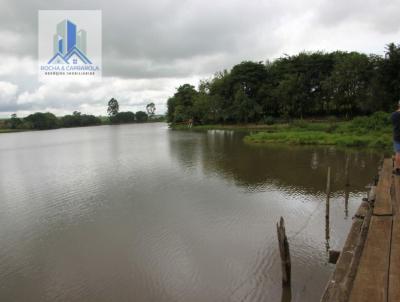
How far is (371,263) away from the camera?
559 centimetres

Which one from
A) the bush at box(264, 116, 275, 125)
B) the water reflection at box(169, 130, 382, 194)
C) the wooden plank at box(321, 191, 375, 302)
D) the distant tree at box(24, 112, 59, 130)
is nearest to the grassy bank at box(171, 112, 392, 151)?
the water reflection at box(169, 130, 382, 194)

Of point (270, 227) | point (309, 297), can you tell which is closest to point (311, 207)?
point (270, 227)

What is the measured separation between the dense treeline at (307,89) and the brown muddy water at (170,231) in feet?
74.3

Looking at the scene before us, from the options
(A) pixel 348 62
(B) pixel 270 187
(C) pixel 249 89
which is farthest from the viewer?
(C) pixel 249 89

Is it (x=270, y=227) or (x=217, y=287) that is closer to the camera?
(x=217, y=287)

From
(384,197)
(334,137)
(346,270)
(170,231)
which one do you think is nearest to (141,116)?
(334,137)

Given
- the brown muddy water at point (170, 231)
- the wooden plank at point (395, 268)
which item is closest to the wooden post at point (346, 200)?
the brown muddy water at point (170, 231)

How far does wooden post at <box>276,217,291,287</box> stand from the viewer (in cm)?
831

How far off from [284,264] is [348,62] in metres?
50.0

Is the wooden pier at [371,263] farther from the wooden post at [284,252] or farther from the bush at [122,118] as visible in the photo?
the bush at [122,118]

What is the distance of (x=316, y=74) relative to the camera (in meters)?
59.7

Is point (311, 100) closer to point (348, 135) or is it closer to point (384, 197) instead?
point (348, 135)

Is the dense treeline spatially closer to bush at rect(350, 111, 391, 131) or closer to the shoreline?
bush at rect(350, 111, 391, 131)

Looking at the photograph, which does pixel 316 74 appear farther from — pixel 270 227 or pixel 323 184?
pixel 270 227
